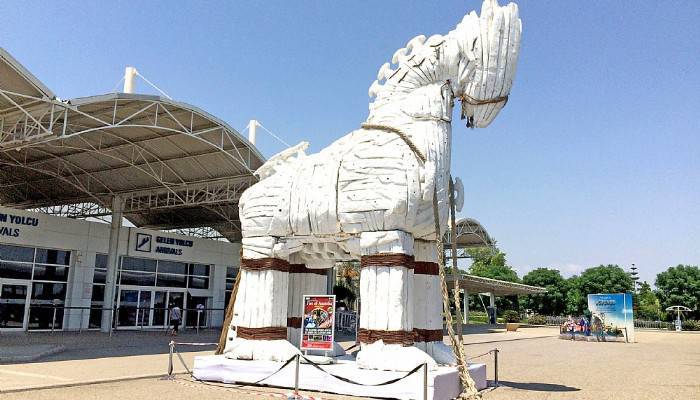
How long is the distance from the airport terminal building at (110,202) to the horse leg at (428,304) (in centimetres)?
993

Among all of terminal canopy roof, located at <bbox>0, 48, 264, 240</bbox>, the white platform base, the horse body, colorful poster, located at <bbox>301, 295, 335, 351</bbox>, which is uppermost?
terminal canopy roof, located at <bbox>0, 48, 264, 240</bbox>

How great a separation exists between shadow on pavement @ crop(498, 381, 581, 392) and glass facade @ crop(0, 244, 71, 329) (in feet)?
51.4

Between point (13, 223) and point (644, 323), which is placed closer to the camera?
point (13, 223)

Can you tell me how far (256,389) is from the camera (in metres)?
7.88

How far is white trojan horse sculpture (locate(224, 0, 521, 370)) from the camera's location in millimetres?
7367

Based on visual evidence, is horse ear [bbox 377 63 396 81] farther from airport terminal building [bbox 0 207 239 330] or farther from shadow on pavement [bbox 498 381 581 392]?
airport terminal building [bbox 0 207 239 330]

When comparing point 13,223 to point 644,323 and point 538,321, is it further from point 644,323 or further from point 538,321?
point 644,323

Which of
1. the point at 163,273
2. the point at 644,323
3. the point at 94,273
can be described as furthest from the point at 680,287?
the point at 94,273

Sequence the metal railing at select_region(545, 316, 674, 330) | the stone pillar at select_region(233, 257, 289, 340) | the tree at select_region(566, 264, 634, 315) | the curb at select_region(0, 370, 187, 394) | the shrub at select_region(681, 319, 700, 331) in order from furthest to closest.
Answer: the tree at select_region(566, 264, 634, 315) → the metal railing at select_region(545, 316, 674, 330) → the shrub at select_region(681, 319, 700, 331) → the stone pillar at select_region(233, 257, 289, 340) → the curb at select_region(0, 370, 187, 394)

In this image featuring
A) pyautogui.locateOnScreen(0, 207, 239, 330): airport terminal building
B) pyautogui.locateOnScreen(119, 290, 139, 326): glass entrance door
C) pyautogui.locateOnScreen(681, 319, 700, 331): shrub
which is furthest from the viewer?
pyautogui.locateOnScreen(681, 319, 700, 331): shrub

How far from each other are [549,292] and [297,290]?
45993mm

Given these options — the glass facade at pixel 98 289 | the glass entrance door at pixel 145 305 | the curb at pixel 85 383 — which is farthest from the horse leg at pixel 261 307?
the glass facade at pixel 98 289

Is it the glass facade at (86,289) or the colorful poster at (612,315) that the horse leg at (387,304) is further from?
the colorful poster at (612,315)

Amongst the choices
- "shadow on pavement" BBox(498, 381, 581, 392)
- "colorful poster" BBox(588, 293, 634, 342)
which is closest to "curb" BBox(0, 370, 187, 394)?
"shadow on pavement" BBox(498, 381, 581, 392)
